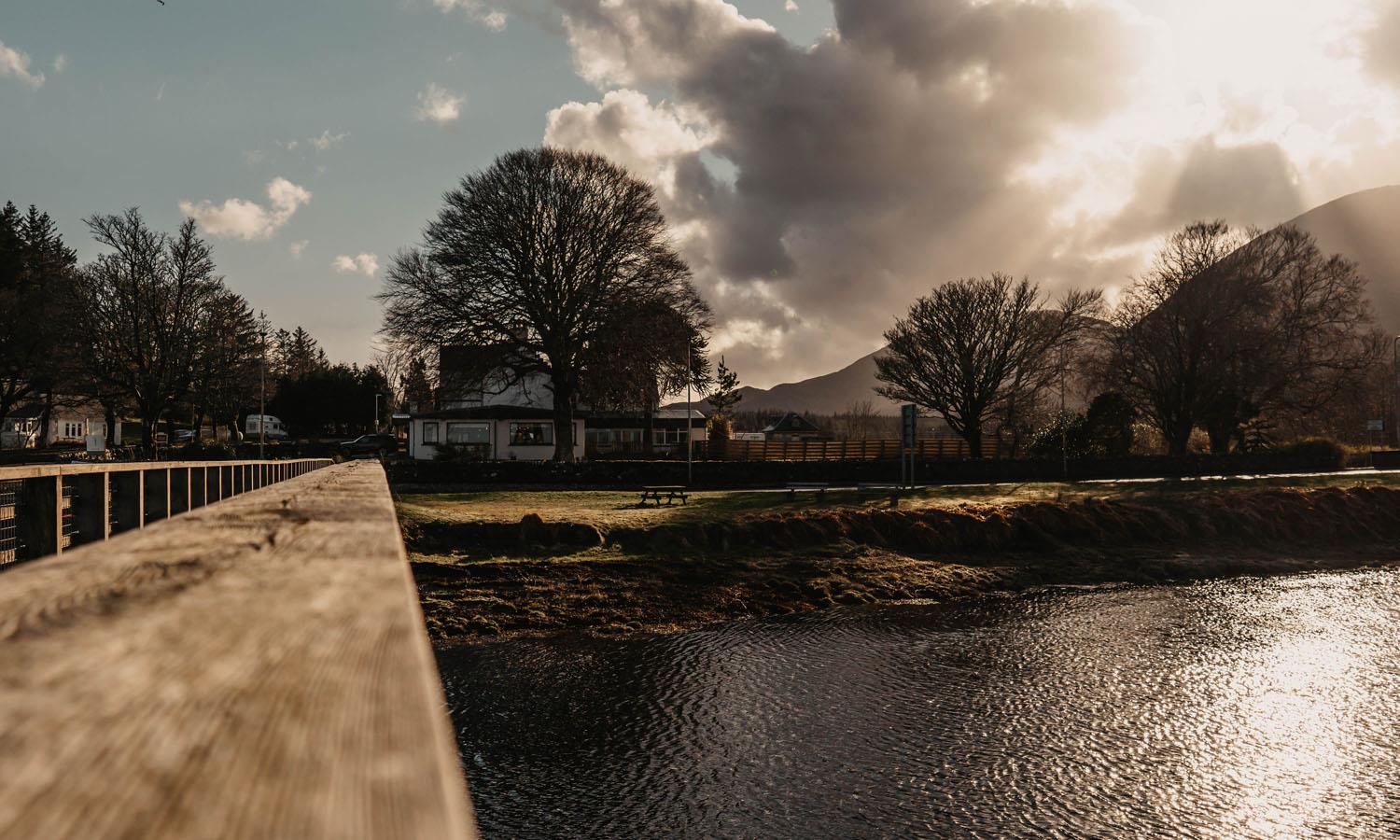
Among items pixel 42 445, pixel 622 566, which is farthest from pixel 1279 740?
pixel 42 445

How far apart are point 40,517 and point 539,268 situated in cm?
3362

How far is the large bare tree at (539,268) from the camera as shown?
3597 centimetres

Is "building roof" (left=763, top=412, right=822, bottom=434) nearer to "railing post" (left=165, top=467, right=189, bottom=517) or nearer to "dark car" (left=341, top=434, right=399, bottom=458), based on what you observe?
"dark car" (left=341, top=434, right=399, bottom=458)

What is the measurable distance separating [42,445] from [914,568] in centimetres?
6858

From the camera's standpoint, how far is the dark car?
52.6 metres

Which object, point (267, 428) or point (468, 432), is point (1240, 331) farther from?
point (267, 428)

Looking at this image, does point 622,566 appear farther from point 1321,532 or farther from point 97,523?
point 1321,532

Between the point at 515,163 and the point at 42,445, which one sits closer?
the point at 515,163

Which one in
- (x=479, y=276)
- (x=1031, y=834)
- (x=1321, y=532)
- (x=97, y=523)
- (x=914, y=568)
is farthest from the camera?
(x=479, y=276)

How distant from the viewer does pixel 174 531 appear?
93.7 inches

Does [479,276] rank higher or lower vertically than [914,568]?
higher

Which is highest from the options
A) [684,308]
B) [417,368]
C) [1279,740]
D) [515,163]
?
[515,163]

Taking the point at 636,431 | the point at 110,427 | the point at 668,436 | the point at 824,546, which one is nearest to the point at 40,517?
the point at 824,546

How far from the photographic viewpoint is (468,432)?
2010 inches
